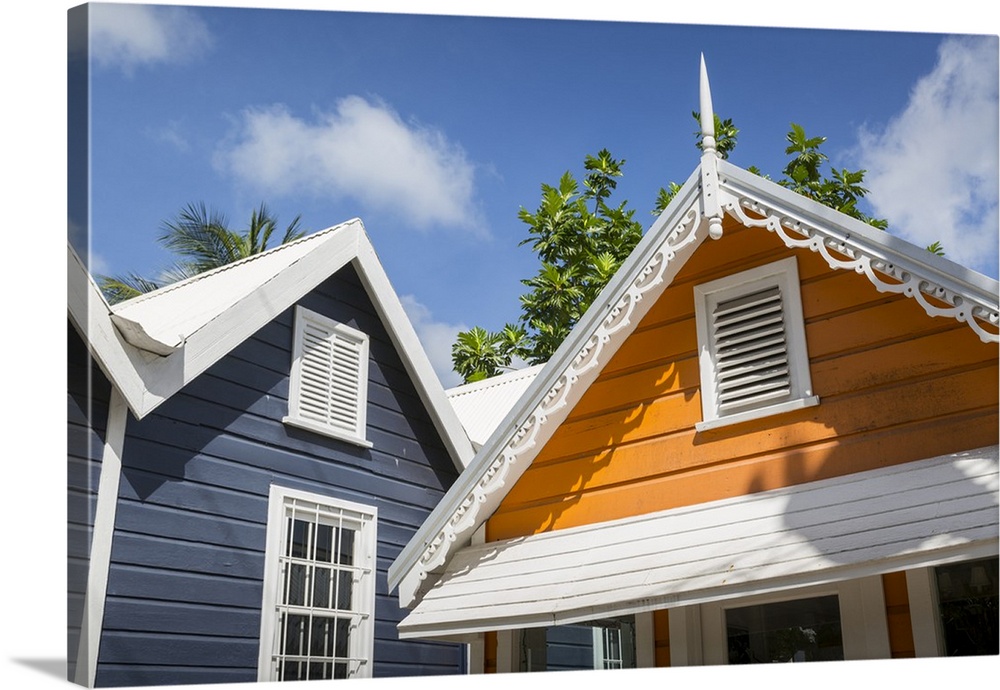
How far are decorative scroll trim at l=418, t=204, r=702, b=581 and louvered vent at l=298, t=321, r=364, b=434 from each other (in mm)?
1876

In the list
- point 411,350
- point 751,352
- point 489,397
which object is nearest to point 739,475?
point 751,352

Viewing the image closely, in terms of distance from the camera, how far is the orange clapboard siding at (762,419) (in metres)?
3.97

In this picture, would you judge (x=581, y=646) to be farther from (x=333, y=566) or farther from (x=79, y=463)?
(x=79, y=463)

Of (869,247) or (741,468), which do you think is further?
(741,468)

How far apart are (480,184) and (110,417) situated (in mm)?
2570

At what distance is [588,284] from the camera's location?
7.84 m

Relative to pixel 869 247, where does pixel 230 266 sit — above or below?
above

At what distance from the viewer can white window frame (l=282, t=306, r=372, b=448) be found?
248 inches

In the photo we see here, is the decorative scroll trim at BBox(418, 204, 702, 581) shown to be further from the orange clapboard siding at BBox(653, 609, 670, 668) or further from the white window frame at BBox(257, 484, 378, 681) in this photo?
the white window frame at BBox(257, 484, 378, 681)

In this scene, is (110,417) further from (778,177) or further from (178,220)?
(778,177)

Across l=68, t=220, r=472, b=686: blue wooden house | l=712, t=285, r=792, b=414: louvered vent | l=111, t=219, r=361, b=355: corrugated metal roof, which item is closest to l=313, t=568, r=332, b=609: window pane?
l=68, t=220, r=472, b=686: blue wooden house

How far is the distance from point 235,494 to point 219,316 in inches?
38.9

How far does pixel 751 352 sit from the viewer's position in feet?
14.9

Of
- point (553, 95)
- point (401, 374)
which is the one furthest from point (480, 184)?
point (401, 374)
